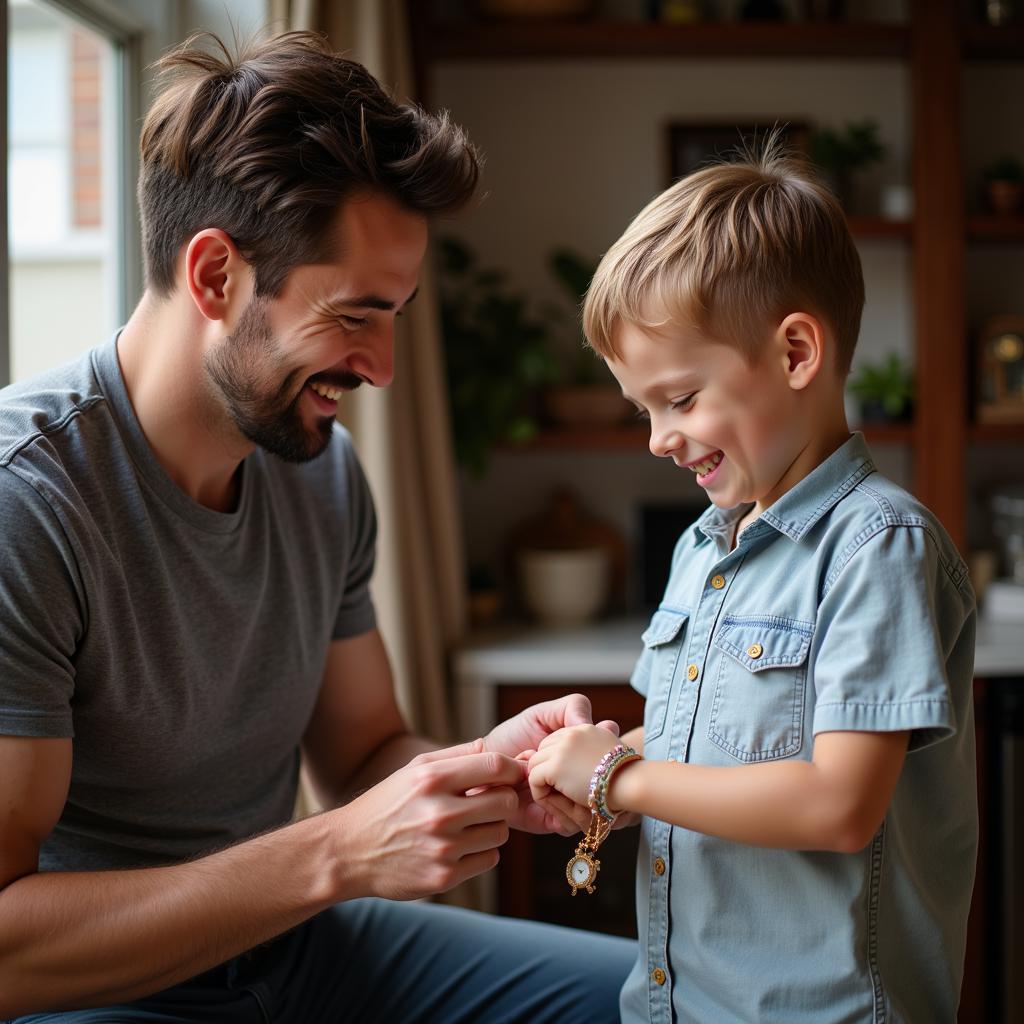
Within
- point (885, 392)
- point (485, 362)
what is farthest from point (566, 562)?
point (885, 392)

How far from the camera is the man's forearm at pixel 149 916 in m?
1.15

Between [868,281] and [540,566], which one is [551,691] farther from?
[868,281]

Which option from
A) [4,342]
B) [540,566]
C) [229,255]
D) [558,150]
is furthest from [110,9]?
[540,566]

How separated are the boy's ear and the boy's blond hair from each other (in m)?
0.02

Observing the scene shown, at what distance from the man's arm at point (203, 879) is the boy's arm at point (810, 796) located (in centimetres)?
26

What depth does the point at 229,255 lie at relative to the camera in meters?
1.39

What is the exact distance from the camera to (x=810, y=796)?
102cm

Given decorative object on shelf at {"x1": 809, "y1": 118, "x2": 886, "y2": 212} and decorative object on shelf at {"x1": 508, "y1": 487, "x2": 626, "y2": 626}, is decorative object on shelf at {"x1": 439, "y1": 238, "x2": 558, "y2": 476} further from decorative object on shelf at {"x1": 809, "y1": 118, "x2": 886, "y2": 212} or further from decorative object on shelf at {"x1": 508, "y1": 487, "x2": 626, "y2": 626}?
decorative object on shelf at {"x1": 809, "y1": 118, "x2": 886, "y2": 212}

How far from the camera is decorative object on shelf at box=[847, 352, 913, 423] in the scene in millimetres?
2955

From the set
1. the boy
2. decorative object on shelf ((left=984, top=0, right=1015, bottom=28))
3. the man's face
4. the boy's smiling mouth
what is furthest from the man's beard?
decorative object on shelf ((left=984, top=0, right=1015, bottom=28))

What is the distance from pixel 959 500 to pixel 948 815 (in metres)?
1.92

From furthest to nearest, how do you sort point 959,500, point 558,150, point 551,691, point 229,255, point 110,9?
point 558,150, point 959,500, point 551,691, point 110,9, point 229,255

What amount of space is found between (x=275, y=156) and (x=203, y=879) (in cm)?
83

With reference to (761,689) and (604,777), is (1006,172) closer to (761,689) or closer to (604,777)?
(761,689)
